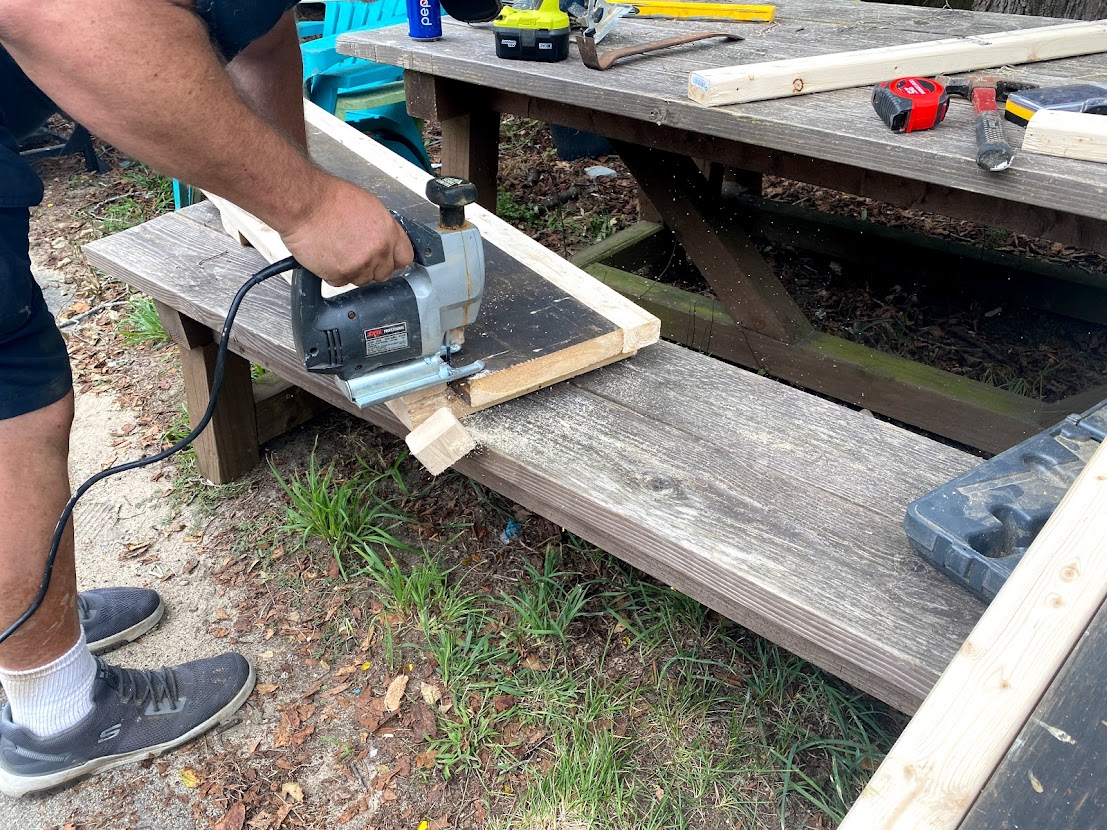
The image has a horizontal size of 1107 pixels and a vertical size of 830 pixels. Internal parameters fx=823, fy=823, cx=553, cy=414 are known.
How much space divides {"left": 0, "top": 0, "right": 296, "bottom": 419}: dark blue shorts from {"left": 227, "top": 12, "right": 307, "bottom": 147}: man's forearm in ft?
1.59

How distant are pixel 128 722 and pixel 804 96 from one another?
210cm

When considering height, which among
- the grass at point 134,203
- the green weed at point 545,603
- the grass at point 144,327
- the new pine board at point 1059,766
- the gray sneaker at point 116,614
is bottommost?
the gray sneaker at point 116,614

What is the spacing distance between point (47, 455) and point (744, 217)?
9.40ft

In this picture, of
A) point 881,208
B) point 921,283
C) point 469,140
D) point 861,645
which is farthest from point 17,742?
point 881,208

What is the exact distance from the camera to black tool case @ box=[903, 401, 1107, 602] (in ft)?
3.61

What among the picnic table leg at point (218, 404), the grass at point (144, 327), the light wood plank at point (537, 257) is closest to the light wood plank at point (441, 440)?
the light wood plank at point (537, 257)

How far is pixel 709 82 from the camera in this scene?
184 centimetres

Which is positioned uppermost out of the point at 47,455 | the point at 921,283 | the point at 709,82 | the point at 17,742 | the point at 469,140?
the point at 709,82

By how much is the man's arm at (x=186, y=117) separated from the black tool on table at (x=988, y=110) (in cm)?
108

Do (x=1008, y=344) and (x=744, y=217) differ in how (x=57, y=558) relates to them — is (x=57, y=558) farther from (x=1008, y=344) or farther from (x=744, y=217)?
(x=1008, y=344)

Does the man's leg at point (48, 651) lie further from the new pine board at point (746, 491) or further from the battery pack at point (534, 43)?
the battery pack at point (534, 43)

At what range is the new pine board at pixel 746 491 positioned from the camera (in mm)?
1125

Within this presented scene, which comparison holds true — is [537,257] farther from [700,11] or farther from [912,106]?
[700,11]

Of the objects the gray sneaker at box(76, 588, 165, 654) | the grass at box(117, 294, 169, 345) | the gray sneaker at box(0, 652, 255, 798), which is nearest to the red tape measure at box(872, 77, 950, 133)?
the gray sneaker at box(0, 652, 255, 798)
